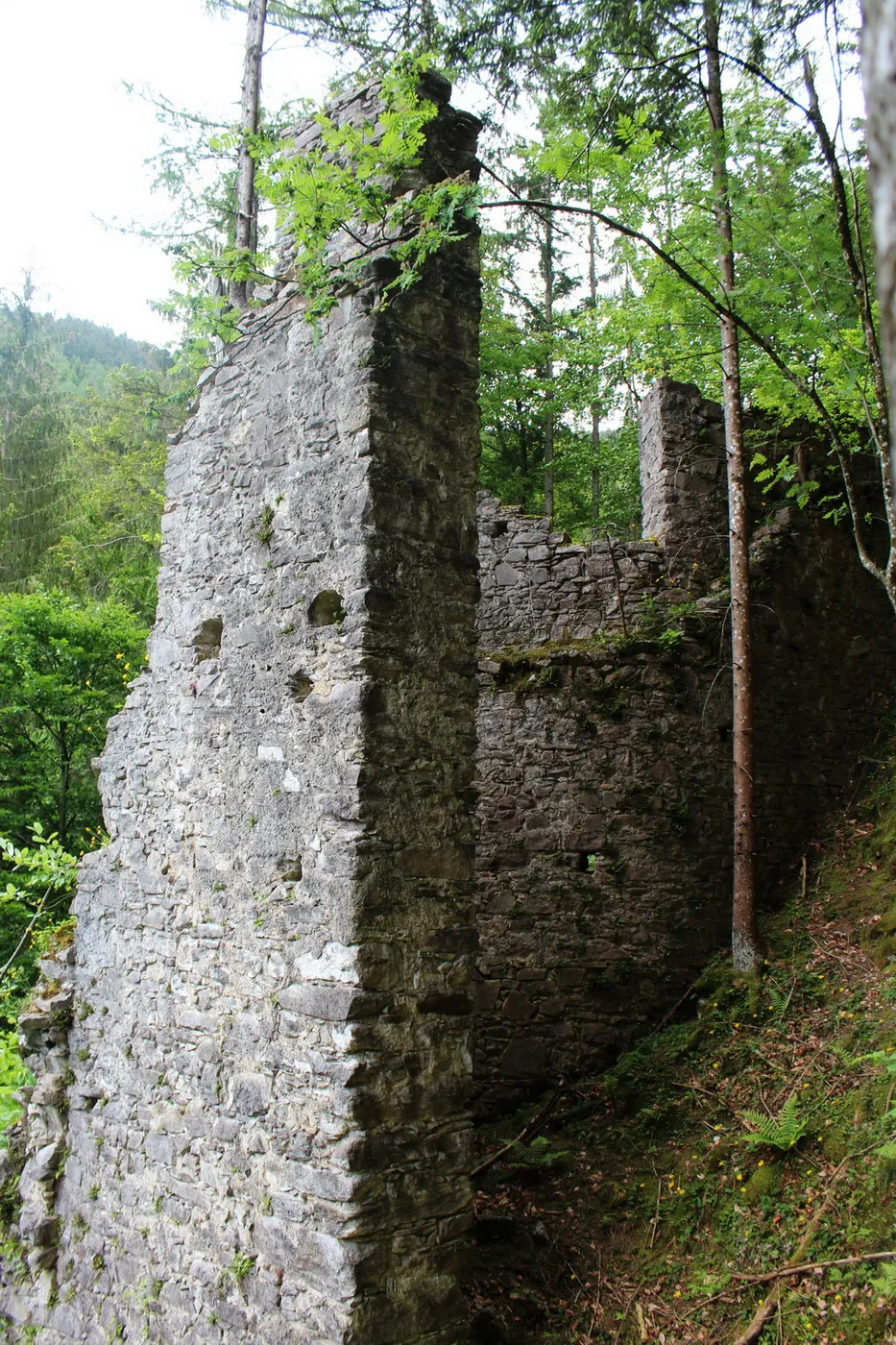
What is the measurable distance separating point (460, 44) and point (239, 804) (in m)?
6.31

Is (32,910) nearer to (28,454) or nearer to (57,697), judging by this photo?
(57,697)

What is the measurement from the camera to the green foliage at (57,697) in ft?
42.1

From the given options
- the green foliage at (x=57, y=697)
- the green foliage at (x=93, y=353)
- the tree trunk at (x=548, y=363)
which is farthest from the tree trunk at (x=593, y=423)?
the green foliage at (x=93, y=353)

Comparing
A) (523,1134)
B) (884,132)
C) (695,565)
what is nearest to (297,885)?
(523,1134)

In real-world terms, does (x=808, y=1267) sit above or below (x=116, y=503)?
below

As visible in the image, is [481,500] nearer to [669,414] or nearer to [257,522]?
[669,414]

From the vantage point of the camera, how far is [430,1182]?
3.99m

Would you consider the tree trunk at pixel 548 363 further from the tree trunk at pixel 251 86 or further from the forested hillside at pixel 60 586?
the forested hillside at pixel 60 586

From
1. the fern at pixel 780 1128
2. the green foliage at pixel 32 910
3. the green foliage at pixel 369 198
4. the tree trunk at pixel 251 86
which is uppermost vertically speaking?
the tree trunk at pixel 251 86

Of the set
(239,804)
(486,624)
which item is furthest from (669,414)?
(239,804)

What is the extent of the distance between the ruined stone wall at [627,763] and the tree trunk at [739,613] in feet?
2.45

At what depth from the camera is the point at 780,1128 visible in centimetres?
516

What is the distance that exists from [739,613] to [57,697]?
9445 mm

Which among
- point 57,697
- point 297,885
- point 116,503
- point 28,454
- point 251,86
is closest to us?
point 297,885
